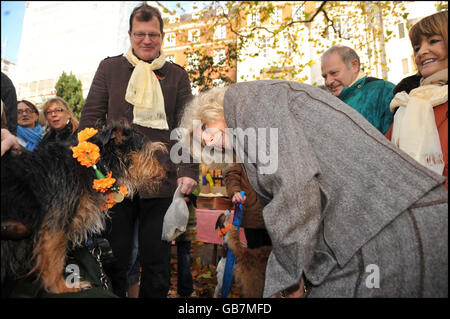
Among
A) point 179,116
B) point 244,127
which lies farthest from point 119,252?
point 244,127

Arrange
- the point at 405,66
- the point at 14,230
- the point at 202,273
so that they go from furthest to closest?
the point at 405,66 < the point at 202,273 < the point at 14,230

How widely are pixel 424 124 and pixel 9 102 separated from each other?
3281 mm

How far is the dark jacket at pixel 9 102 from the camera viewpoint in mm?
2131

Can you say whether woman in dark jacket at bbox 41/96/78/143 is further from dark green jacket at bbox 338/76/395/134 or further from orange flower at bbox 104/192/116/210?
dark green jacket at bbox 338/76/395/134

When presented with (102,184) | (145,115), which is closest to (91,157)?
(102,184)

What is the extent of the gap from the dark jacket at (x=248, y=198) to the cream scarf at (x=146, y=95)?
4.17 ft

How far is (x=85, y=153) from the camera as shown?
2.31m

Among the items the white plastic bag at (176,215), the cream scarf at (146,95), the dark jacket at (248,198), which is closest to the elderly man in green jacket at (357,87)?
the dark jacket at (248,198)

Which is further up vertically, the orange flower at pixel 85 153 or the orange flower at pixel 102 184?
the orange flower at pixel 85 153

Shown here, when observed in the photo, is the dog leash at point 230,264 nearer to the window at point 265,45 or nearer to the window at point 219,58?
the window at point 219,58

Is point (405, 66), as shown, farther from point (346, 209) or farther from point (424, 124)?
point (346, 209)

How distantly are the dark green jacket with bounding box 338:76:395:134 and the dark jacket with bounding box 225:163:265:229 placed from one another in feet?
5.36

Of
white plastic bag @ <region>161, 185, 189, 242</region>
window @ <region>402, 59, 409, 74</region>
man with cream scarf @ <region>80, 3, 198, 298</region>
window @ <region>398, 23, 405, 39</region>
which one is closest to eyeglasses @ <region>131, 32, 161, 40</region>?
man with cream scarf @ <region>80, 3, 198, 298</region>

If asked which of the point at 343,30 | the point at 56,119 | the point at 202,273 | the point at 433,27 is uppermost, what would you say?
the point at 343,30
